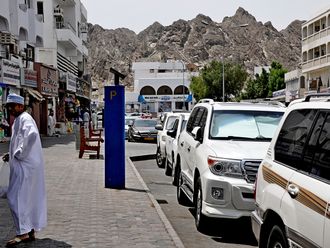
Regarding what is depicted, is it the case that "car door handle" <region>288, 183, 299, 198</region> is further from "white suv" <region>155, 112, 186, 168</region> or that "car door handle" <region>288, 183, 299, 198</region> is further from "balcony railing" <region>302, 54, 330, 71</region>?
"balcony railing" <region>302, 54, 330, 71</region>

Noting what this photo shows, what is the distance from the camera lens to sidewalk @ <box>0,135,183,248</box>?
6.95 meters

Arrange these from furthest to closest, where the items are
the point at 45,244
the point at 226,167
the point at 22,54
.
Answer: the point at 22,54 < the point at 226,167 < the point at 45,244

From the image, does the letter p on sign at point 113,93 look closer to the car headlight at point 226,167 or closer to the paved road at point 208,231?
the paved road at point 208,231

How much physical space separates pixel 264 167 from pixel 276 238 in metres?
0.85

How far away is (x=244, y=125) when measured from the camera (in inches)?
354

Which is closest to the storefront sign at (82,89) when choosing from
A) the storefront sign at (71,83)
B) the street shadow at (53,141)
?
the storefront sign at (71,83)

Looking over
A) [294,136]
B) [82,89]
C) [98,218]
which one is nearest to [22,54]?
[82,89]

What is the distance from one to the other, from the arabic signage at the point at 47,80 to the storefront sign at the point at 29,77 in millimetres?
775

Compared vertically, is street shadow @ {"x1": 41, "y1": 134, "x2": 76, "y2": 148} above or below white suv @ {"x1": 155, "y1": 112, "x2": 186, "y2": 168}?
below

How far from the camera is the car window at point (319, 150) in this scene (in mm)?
4098

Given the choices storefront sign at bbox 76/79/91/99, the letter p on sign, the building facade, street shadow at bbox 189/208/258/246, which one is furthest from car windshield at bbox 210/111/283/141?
storefront sign at bbox 76/79/91/99

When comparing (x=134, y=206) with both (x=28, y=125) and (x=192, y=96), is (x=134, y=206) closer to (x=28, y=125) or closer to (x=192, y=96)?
(x=28, y=125)

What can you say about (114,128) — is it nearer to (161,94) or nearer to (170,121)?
(170,121)

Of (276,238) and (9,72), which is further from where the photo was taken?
(9,72)
